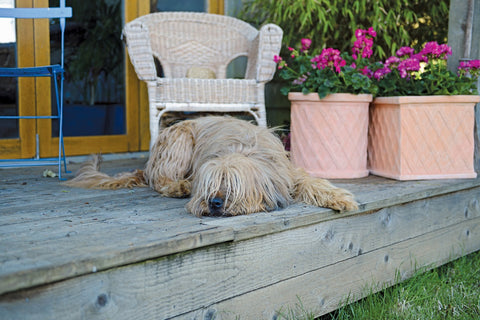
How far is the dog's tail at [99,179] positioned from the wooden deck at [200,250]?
0.12m

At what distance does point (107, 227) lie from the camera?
1.87 meters

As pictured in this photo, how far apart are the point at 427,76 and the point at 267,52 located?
1.14 meters

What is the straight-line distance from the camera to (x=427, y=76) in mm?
3135

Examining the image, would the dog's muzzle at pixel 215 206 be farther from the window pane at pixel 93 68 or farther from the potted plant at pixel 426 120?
the window pane at pixel 93 68

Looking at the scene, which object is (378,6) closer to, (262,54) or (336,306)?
(262,54)

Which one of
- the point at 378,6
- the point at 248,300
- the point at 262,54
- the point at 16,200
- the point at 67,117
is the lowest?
the point at 248,300

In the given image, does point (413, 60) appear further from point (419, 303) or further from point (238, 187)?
point (238, 187)

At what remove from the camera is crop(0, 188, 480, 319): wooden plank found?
147 cm

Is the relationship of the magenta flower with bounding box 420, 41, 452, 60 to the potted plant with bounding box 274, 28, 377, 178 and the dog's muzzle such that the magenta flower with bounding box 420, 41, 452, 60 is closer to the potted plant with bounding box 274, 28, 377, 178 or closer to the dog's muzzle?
the potted plant with bounding box 274, 28, 377, 178

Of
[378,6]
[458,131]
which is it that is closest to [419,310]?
[458,131]

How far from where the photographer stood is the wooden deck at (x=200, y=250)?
1.45 metres

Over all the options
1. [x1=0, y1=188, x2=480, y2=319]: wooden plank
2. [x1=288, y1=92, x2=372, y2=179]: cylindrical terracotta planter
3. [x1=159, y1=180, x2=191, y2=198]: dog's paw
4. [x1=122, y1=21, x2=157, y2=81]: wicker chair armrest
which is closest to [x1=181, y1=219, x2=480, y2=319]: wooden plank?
[x1=0, y1=188, x2=480, y2=319]: wooden plank

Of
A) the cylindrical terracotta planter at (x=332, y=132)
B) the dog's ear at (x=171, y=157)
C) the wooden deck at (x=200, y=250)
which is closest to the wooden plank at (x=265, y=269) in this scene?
the wooden deck at (x=200, y=250)

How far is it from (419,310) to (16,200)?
1.94 meters
